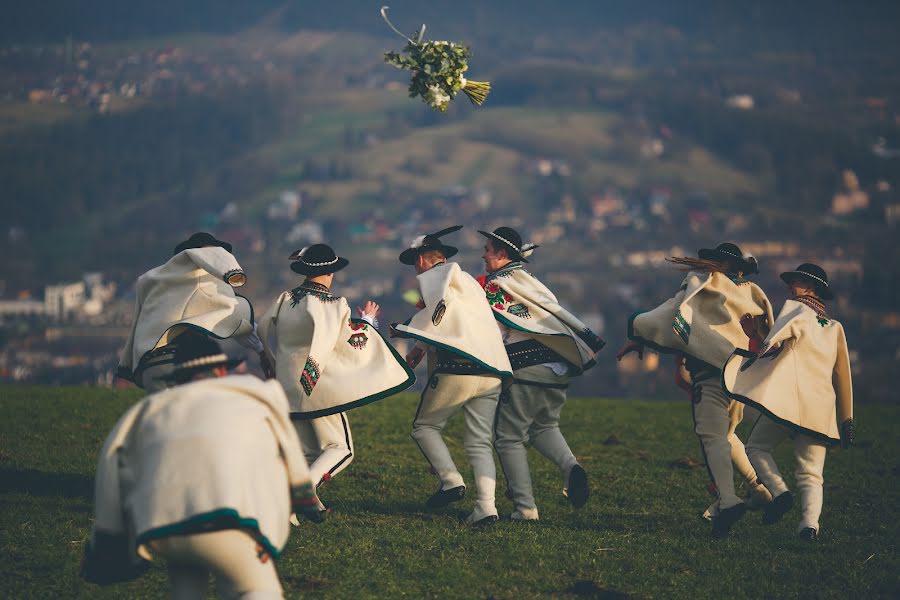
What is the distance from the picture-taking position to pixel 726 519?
35.2 feet

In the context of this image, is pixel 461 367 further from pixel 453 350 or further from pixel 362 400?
pixel 362 400

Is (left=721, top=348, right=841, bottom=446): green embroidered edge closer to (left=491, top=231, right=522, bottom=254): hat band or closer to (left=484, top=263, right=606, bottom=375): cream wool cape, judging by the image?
(left=484, top=263, right=606, bottom=375): cream wool cape

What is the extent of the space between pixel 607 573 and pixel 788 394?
2624 mm

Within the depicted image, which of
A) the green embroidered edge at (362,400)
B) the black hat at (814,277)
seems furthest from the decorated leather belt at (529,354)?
the black hat at (814,277)

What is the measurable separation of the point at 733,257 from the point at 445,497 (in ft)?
11.7

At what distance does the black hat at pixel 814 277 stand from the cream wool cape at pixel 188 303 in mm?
5064

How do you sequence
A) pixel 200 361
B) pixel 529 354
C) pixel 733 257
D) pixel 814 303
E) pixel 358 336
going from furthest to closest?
pixel 529 354 < pixel 733 257 < pixel 814 303 < pixel 358 336 < pixel 200 361

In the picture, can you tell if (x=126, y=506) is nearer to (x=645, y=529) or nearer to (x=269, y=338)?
(x=269, y=338)

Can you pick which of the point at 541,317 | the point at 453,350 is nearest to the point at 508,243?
the point at 541,317

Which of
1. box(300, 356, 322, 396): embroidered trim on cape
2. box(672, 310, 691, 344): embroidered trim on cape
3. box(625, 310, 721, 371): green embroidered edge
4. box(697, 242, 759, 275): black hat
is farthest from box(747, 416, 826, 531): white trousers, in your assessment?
box(300, 356, 322, 396): embroidered trim on cape

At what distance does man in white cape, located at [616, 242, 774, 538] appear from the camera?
11.3m

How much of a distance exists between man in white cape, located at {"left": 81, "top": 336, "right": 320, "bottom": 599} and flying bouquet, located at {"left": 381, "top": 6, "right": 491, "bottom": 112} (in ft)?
20.2

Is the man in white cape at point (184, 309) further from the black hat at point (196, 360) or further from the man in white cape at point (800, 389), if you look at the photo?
the man in white cape at point (800, 389)

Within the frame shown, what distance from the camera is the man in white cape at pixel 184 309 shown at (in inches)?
445
